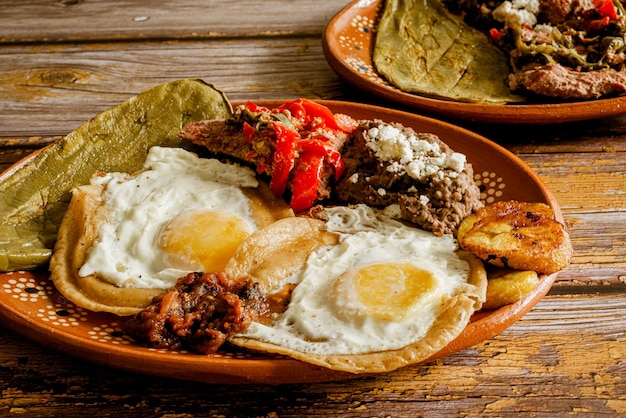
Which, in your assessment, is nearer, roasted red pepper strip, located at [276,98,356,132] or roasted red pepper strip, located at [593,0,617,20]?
roasted red pepper strip, located at [276,98,356,132]

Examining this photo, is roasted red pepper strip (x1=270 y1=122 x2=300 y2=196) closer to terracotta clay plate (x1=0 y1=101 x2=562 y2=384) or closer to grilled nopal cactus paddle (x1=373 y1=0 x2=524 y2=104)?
terracotta clay plate (x1=0 y1=101 x2=562 y2=384)

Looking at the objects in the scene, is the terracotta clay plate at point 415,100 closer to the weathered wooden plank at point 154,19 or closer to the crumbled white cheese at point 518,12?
the weathered wooden plank at point 154,19

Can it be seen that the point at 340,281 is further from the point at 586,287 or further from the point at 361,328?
the point at 586,287

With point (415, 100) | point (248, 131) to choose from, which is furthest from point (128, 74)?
point (415, 100)

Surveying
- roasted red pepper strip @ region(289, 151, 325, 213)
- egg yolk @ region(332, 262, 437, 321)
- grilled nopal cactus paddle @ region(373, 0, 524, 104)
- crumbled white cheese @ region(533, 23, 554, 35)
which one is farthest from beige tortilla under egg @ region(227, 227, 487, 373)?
crumbled white cheese @ region(533, 23, 554, 35)

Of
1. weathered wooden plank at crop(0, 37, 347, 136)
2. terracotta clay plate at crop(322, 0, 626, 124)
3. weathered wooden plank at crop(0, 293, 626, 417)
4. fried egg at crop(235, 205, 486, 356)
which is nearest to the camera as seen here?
fried egg at crop(235, 205, 486, 356)

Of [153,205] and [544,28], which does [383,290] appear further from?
[544,28]

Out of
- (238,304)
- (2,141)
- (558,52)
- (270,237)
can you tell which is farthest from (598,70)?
(2,141)

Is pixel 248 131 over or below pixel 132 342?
over
